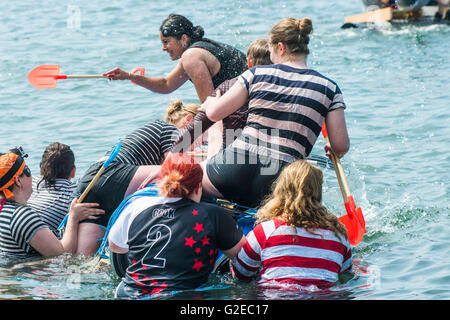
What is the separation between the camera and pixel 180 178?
4.13 meters

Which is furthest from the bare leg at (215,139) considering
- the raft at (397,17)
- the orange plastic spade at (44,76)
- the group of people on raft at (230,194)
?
the raft at (397,17)

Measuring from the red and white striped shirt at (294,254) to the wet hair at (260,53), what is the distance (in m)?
1.34

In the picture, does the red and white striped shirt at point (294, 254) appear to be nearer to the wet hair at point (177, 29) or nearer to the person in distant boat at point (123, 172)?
the person in distant boat at point (123, 172)

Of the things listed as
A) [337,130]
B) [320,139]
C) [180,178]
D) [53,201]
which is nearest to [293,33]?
[337,130]

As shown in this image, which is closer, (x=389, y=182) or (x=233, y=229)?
(x=233, y=229)

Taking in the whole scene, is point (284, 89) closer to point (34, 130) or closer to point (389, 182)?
point (389, 182)

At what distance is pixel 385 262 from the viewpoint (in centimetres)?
533

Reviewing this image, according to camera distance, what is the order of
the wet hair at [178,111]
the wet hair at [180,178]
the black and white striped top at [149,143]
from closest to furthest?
1. the wet hair at [180,178]
2. the black and white striped top at [149,143]
3. the wet hair at [178,111]

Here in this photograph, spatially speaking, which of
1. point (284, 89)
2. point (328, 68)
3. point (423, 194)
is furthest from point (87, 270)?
point (328, 68)

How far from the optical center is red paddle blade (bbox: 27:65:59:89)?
6895 mm

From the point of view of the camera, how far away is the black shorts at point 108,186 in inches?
203

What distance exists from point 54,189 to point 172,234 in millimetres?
1927

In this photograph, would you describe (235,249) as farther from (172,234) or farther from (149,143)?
(149,143)

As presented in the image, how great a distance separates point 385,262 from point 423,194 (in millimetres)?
1999
